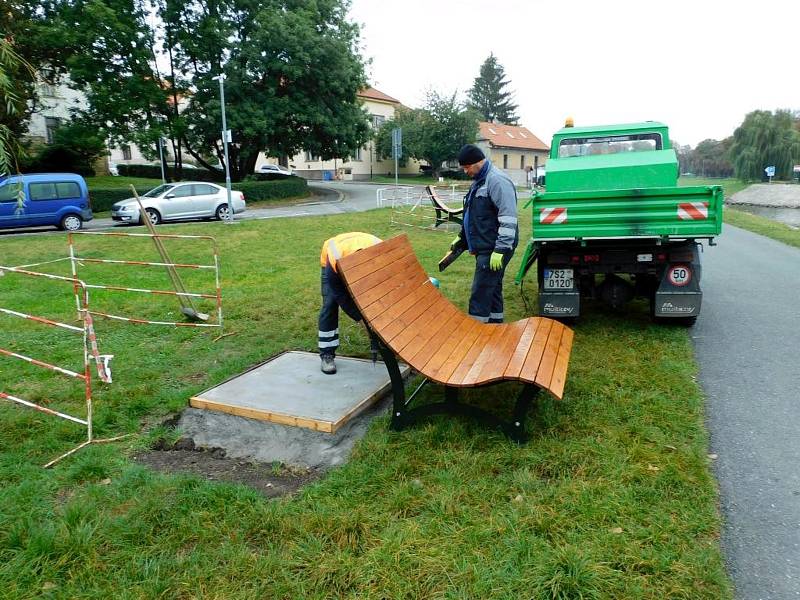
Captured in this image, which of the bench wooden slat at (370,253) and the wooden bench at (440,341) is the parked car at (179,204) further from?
the wooden bench at (440,341)

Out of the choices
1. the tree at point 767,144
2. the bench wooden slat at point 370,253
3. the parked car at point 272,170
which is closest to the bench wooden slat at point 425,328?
the bench wooden slat at point 370,253

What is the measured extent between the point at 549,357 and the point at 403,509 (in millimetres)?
1402

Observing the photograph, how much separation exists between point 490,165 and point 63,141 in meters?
26.9

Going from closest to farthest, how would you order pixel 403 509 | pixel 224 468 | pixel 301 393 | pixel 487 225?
1. pixel 403 509
2. pixel 224 468
3. pixel 301 393
4. pixel 487 225

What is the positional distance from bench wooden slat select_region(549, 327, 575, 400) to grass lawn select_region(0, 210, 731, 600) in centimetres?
43

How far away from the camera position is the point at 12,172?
11.8 ft

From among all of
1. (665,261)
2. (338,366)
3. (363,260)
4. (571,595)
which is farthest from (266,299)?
(571,595)

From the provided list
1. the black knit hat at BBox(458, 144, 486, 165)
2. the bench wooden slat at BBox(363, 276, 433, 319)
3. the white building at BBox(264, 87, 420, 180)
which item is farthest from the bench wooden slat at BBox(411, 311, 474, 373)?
the white building at BBox(264, 87, 420, 180)

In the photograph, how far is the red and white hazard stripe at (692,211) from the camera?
553cm

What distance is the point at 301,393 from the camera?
441cm

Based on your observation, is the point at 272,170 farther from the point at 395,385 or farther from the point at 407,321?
the point at 395,385

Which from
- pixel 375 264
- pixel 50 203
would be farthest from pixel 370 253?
pixel 50 203

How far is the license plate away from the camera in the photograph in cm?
611

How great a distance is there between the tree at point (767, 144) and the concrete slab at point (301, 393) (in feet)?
179
